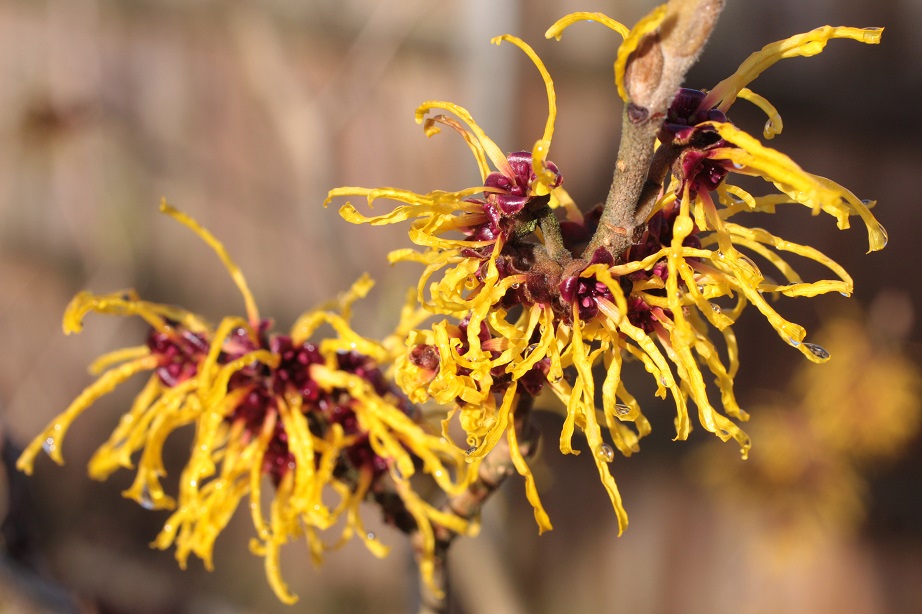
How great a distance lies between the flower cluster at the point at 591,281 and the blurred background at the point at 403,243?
3.14 feet

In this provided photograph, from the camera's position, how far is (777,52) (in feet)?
1.20

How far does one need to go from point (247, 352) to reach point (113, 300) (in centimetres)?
10

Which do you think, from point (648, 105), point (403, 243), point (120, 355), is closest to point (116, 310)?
point (120, 355)

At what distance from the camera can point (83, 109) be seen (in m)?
1.70

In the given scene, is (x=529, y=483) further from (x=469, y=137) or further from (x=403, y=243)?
(x=403, y=243)

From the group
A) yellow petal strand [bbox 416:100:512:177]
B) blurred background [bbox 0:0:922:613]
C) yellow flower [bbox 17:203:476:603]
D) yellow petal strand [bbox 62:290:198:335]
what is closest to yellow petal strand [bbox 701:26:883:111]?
yellow petal strand [bbox 416:100:512:177]

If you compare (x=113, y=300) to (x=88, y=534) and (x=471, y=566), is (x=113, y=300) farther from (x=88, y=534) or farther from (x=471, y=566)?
(x=88, y=534)

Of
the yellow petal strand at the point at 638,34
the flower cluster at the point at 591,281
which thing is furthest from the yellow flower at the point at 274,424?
the yellow petal strand at the point at 638,34

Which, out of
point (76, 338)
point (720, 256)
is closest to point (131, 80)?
point (76, 338)

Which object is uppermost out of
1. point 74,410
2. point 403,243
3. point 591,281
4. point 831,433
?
point 591,281

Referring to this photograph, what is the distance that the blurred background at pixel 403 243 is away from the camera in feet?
4.79

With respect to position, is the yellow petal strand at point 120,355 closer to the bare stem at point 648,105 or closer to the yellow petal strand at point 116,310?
the yellow petal strand at point 116,310

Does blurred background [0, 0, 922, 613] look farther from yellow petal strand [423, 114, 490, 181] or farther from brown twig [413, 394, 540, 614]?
yellow petal strand [423, 114, 490, 181]

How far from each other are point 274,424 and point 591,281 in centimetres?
28
